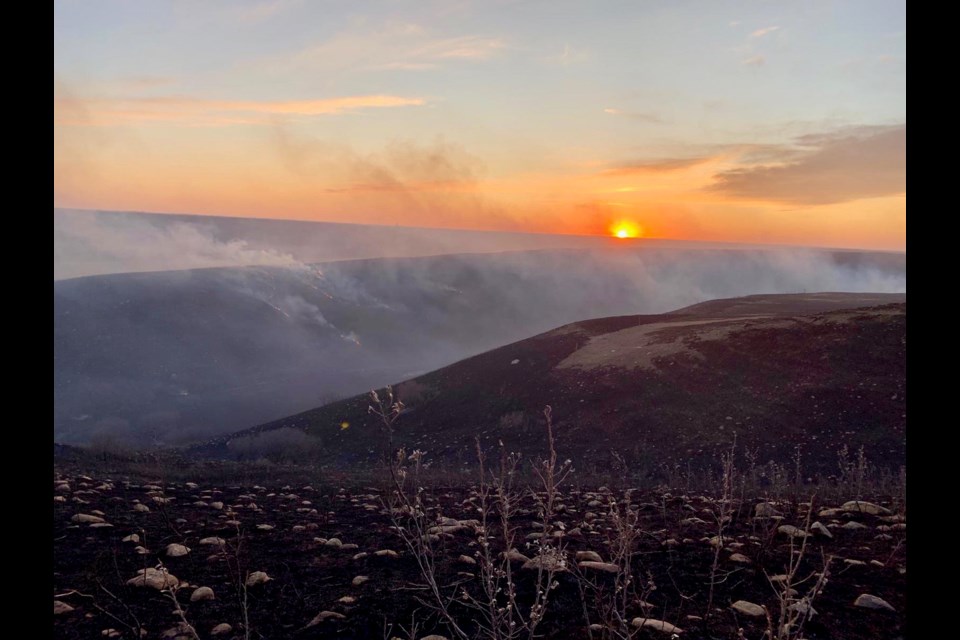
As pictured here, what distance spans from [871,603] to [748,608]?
0.72 meters

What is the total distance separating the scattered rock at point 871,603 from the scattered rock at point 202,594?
3.88 metres

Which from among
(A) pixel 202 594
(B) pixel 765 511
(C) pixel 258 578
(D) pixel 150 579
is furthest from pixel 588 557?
(D) pixel 150 579

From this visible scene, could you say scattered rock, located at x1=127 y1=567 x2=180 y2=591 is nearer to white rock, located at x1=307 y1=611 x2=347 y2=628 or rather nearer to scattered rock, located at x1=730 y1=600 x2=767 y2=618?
white rock, located at x1=307 y1=611 x2=347 y2=628

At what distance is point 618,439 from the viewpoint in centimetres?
1477

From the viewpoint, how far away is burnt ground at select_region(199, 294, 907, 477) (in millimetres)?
13578

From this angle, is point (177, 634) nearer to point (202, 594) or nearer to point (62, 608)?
point (202, 594)

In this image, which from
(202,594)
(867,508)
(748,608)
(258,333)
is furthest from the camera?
(258,333)

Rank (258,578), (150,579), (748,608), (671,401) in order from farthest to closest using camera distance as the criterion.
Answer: (671,401)
(258,578)
(150,579)
(748,608)

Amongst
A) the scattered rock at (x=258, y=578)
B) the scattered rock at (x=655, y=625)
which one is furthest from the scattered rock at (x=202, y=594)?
the scattered rock at (x=655, y=625)

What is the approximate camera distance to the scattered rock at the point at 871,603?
341 centimetres

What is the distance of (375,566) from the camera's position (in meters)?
4.36
